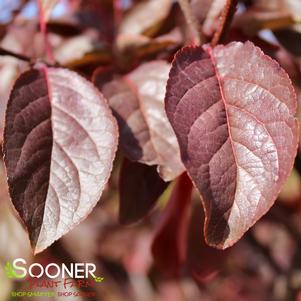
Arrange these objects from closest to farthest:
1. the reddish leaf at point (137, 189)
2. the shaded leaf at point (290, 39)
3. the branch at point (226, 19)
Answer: the branch at point (226, 19)
the reddish leaf at point (137, 189)
the shaded leaf at point (290, 39)

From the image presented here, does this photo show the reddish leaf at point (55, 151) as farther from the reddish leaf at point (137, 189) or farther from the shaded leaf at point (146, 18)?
the shaded leaf at point (146, 18)

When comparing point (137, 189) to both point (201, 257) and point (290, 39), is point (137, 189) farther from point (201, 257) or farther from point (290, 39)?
point (290, 39)

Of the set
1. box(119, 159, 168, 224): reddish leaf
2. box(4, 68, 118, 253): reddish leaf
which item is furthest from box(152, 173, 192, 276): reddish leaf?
box(4, 68, 118, 253): reddish leaf

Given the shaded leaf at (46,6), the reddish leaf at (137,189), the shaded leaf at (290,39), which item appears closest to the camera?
the reddish leaf at (137,189)

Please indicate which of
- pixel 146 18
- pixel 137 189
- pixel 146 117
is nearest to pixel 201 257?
pixel 137 189

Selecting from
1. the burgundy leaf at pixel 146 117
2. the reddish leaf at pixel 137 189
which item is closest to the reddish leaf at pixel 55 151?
the burgundy leaf at pixel 146 117

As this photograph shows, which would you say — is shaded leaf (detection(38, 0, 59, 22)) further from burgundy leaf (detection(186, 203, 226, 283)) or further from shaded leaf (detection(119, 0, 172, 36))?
burgundy leaf (detection(186, 203, 226, 283))

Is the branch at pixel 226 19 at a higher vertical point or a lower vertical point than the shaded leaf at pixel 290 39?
higher
